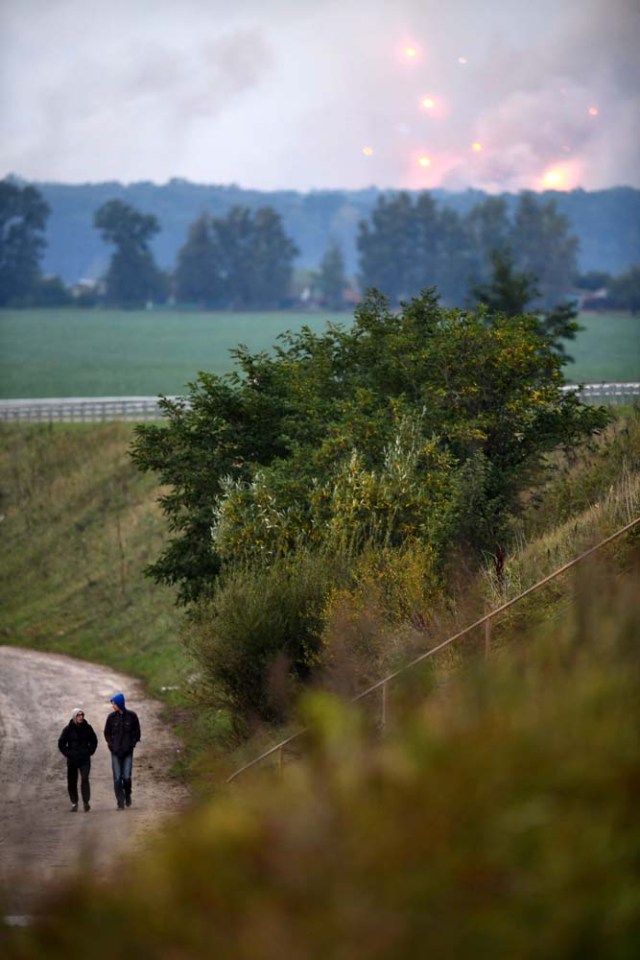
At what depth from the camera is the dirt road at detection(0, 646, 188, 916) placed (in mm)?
18328

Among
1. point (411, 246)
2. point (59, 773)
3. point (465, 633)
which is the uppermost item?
point (411, 246)

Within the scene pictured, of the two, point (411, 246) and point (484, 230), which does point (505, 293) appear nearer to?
point (484, 230)

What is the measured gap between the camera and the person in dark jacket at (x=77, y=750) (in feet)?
69.1

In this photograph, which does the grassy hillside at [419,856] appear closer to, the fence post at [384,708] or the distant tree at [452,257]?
the fence post at [384,708]

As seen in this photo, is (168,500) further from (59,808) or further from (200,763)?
(59,808)

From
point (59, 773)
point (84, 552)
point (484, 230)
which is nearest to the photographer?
point (59, 773)

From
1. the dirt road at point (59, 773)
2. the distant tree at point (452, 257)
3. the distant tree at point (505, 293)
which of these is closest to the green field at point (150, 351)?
the distant tree at point (452, 257)

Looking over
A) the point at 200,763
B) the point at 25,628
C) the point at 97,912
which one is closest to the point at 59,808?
the point at 200,763

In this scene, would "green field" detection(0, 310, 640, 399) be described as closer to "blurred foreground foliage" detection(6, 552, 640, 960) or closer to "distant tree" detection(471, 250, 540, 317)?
"distant tree" detection(471, 250, 540, 317)

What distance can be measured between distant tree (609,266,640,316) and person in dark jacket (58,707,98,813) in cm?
15158

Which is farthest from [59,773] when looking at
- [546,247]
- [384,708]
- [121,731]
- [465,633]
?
[546,247]

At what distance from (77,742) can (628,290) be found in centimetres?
15334

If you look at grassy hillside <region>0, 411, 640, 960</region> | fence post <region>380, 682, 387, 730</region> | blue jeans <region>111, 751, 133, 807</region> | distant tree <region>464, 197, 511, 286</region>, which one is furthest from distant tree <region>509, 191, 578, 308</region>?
grassy hillside <region>0, 411, 640, 960</region>

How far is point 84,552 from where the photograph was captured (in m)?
52.1
